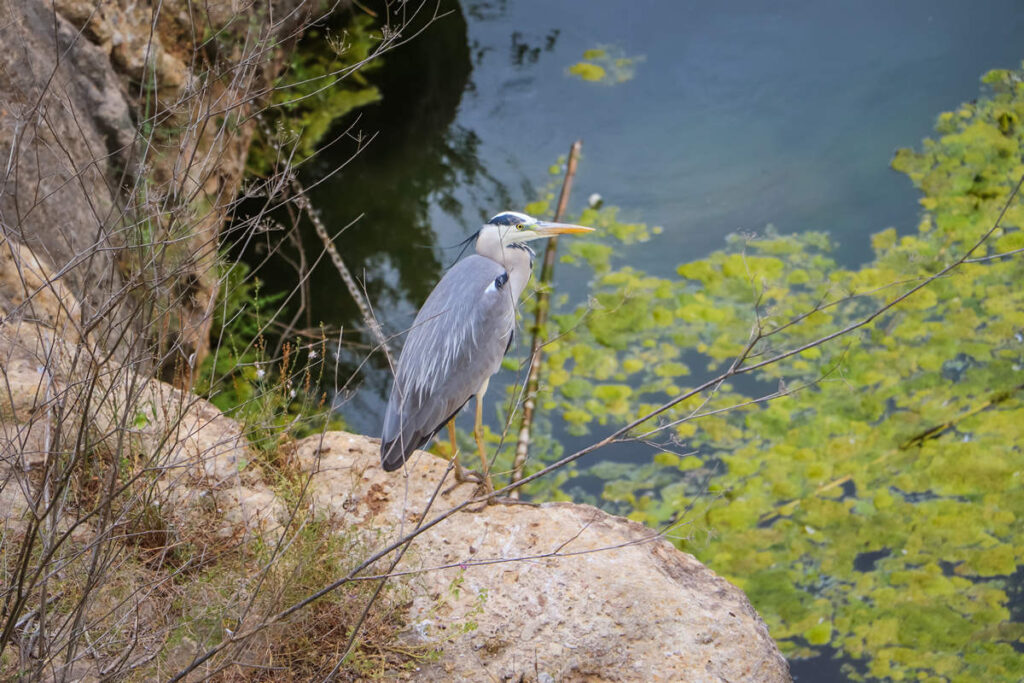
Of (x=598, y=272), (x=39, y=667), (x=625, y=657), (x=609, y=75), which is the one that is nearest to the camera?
(x=39, y=667)

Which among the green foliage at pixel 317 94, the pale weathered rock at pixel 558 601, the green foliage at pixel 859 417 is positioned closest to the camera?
the pale weathered rock at pixel 558 601

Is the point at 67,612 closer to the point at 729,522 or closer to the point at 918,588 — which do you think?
the point at 729,522

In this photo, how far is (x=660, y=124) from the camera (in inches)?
249

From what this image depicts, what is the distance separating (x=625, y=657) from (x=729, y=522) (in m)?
1.73

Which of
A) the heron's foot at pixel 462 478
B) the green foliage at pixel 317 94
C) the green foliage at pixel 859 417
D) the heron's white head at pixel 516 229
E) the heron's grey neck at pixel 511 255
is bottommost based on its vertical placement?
the green foliage at pixel 859 417

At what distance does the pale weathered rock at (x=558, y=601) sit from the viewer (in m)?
2.51

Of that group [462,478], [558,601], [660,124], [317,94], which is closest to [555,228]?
[462,478]

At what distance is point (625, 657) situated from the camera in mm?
2549

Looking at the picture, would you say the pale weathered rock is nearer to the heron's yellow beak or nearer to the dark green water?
the heron's yellow beak

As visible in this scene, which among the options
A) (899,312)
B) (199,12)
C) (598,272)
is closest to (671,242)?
(598,272)

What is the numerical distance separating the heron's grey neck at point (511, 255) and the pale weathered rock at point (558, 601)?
75 centimetres

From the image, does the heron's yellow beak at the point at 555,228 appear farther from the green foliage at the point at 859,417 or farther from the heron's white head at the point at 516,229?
the green foliage at the point at 859,417

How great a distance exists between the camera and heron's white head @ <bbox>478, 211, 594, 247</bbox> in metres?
2.89

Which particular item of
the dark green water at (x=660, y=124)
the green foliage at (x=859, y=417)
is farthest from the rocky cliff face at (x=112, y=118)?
the green foliage at (x=859, y=417)
